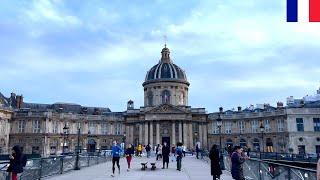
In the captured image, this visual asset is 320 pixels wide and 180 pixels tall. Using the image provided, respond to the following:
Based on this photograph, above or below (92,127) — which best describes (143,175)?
below

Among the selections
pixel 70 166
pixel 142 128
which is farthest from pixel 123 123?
pixel 70 166

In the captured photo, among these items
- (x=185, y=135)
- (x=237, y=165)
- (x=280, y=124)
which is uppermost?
(x=280, y=124)

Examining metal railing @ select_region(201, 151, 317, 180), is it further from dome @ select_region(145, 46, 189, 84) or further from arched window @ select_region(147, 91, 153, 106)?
arched window @ select_region(147, 91, 153, 106)

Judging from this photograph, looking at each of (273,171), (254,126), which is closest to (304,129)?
(254,126)

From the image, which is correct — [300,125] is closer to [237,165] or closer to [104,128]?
[104,128]

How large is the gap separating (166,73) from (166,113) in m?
13.3

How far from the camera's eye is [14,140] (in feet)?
269

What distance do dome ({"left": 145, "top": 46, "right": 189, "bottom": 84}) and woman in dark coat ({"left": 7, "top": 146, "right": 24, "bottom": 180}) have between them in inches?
3029

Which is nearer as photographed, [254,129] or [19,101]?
[254,129]

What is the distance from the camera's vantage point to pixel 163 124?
277ft

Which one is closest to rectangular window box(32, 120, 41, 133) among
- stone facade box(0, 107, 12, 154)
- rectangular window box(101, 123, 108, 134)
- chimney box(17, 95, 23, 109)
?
stone facade box(0, 107, 12, 154)

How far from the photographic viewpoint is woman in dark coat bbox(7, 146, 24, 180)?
1380 centimetres

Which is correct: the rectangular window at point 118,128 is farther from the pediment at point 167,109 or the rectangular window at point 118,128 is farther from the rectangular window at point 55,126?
the rectangular window at point 55,126

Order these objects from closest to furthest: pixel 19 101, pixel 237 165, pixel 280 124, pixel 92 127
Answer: pixel 237 165 < pixel 280 124 < pixel 19 101 < pixel 92 127
